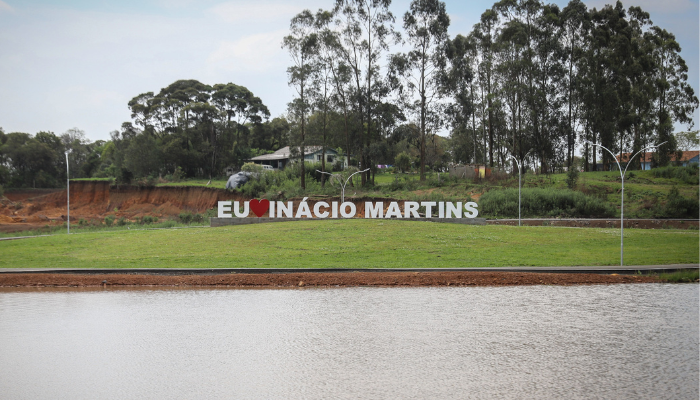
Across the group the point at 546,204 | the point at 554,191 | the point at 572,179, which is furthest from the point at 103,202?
the point at 572,179

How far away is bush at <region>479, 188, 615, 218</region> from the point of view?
3656cm

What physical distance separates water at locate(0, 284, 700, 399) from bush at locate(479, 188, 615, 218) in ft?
78.7

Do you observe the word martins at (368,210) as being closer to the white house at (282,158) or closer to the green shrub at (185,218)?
the green shrub at (185,218)

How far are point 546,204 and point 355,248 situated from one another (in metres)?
21.6

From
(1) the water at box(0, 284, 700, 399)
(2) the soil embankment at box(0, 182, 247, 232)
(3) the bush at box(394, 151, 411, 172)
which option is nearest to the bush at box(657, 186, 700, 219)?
(1) the water at box(0, 284, 700, 399)

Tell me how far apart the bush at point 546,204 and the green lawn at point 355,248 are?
9.20m

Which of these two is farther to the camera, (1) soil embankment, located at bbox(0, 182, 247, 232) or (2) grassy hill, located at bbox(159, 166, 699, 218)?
(1) soil embankment, located at bbox(0, 182, 247, 232)

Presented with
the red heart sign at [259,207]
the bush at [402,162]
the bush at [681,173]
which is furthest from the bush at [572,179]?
the bush at [402,162]

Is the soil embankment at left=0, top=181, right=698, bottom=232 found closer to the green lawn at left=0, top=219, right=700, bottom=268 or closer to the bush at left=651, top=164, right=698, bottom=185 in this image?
the green lawn at left=0, top=219, right=700, bottom=268

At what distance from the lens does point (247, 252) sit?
21.8 meters

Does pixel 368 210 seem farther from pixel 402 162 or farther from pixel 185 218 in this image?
pixel 402 162

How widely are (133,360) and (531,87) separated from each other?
162 feet

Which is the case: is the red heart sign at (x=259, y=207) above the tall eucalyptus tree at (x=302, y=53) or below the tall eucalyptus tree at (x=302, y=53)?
below

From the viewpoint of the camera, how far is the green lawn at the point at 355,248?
1933cm
